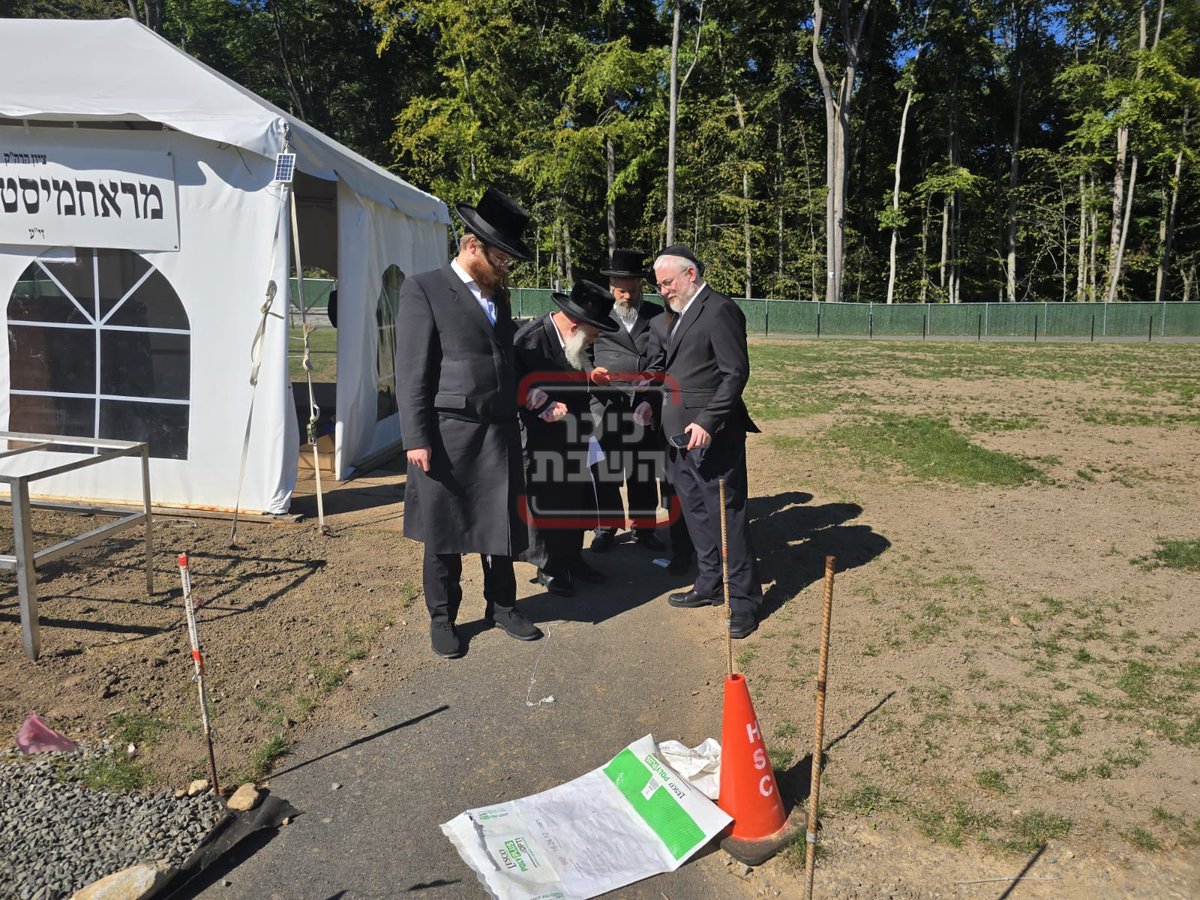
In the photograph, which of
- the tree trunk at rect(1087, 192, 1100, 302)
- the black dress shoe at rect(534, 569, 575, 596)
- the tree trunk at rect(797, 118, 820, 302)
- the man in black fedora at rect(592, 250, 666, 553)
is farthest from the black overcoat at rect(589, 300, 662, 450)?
the tree trunk at rect(1087, 192, 1100, 302)

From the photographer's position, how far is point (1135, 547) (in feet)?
19.8

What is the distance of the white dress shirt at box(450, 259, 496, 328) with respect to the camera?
424cm

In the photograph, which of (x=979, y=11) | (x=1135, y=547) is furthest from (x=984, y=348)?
(x=1135, y=547)

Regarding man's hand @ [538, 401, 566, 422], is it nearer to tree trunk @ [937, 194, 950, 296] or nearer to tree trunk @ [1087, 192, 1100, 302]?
tree trunk @ [937, 194, 950, 296]

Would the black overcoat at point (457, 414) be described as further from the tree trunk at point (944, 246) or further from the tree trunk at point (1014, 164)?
the tree trunk at point (944, 246)

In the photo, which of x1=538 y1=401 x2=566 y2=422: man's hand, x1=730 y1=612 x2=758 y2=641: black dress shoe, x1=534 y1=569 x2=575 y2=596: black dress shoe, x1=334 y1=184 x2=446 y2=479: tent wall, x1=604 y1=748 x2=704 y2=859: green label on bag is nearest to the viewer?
x1=604 y1=748 x2=704 y2=859: green label on bag

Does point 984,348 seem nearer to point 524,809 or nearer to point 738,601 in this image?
point 738,601

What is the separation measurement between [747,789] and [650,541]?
3.51 m

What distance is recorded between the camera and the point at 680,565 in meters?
5.79

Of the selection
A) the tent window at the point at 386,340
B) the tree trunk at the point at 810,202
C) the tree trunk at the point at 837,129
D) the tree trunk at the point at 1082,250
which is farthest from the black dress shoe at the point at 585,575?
the tree trunk at the point at 1082,250

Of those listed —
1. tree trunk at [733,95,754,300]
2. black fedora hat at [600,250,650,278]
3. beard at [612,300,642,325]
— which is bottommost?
beard at [612,300,642,325]

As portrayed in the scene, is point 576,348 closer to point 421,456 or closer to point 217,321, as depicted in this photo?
point 421,456

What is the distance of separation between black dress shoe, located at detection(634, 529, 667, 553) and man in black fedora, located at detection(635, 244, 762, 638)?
1.44 metres

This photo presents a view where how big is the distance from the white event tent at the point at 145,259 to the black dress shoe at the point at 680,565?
308 cm
